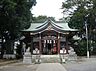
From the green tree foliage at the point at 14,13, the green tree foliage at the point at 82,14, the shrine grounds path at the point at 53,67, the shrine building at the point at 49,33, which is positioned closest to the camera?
the shrine grounds path at the point at 53,67

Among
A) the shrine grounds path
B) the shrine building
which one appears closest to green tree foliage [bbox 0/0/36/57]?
the shrine building

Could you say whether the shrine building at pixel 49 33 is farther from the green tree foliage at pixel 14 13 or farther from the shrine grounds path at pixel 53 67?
the shrine grounds path at pixel 53 67

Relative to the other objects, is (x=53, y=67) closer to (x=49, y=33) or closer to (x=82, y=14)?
(x=49, y=33)

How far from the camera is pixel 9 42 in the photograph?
4853 centimetres

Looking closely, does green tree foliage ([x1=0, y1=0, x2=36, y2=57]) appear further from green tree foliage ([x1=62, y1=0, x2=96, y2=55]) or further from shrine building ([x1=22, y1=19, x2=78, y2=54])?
green tree foliage ([x1=62, y1=0, x2=96, y2=55])

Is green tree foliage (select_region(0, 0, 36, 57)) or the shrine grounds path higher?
green tree foliage (select_region(0, 0, 36, 57))

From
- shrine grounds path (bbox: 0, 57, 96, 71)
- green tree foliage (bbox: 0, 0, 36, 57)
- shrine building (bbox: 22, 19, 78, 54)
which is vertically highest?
green tree foliage (bbox: 0, 0, 36, 57)

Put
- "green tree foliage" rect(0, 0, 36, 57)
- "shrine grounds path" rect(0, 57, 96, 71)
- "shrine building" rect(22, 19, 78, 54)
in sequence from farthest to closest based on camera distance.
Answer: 1. "shrine building" rect(22, 19, 78, 54)
2. "green tree foliage" rect(0, 0, 36, 57)
3. "shrine grounds path" rect(0, 57, 96, 71)

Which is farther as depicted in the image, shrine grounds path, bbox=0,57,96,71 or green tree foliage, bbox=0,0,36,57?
green tree foliage, bbox=0,0,36,57

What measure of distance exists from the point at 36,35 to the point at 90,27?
1580cm

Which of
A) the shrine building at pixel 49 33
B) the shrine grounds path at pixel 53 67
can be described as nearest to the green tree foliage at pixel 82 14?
the shrine building at pixel 49 33

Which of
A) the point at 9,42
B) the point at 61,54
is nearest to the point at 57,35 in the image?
the point at 61,54

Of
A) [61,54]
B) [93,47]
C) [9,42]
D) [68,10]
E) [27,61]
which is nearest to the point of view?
[27,61]

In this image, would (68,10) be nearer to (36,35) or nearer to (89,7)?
(89,7)
